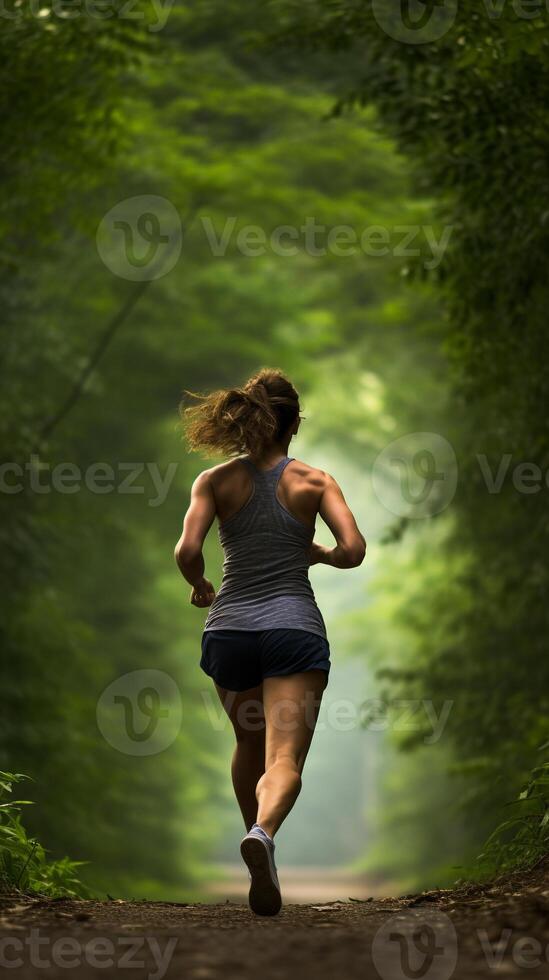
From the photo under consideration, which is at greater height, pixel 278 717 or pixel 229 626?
pixel 229 626

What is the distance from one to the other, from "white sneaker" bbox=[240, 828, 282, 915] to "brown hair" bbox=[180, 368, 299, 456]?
65.3 inches

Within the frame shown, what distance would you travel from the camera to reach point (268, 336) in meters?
19.8

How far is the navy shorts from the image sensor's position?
15.7 ft

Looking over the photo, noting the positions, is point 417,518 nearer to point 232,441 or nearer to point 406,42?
point 406,42

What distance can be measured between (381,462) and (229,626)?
69.6ft

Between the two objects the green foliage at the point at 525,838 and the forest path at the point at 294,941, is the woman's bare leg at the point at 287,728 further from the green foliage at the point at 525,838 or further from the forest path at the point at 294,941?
the green foliage at the point at 525,838

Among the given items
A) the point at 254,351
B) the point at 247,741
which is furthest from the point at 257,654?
the point at 254,351

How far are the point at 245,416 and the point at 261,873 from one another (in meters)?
1.89

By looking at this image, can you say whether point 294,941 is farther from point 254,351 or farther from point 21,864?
point 254,351

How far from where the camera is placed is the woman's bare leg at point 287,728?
461cm

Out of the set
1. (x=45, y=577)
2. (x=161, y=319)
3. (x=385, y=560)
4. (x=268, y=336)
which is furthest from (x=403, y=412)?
(x=45, y=577)

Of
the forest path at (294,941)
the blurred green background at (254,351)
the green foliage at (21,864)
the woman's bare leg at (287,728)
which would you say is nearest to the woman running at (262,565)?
the woman's bare leg at (287,728)

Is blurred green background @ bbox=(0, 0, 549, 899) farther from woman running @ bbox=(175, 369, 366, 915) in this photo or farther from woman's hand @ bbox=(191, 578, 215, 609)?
woman's hand @ bbox=(191, 578, 215, 609)

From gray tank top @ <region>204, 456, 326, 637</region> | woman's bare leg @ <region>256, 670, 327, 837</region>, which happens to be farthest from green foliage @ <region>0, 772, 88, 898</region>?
gray tank top @ <region>204, 456, 326, 637</region>
